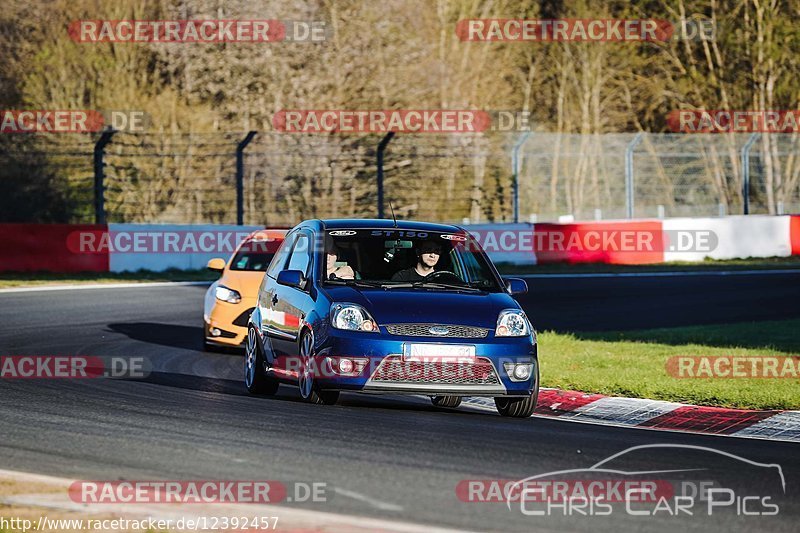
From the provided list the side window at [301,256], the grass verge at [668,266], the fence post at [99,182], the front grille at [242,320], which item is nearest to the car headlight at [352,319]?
the side window at [301,256]

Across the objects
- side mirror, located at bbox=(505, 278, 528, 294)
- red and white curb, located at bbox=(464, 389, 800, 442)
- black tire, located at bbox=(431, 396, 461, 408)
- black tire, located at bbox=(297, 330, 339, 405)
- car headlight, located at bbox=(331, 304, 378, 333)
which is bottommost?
red and white curb, located at bbox=(464, 389, 800, 442)

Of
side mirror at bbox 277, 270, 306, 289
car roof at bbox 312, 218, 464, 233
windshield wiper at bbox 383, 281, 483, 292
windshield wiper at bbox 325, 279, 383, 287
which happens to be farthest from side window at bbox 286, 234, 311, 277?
windshield wiper at bbox 383, 281, 483, 292

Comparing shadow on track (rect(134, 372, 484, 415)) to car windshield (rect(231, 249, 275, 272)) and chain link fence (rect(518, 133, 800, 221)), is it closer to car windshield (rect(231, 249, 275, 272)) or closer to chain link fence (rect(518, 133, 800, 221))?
car windshield (rect(231, 249, 275, 272))

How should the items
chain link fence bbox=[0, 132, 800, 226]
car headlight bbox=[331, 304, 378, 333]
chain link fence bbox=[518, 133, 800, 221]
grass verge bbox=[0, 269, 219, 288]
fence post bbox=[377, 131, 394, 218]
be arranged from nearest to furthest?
1. car headlight bbox=[331, 304, 378, 333]
2. grass verge bbox=[0, 269, 219, 288]
3. fence post bbox=[377, 131, 394, 218]
4. chain link fence bbox=[0, 132, 800, 226]
5. chain link fence bbox=[518, 133, 800, 221]

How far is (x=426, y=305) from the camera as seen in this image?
10102mm

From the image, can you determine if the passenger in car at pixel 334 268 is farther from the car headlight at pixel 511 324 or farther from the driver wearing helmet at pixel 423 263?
the car headlight at pixel 511 324

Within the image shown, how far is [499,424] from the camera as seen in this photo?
9.77 metres

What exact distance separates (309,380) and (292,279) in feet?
2.90

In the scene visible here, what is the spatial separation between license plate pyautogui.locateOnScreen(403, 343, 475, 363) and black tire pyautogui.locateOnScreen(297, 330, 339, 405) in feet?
2.74

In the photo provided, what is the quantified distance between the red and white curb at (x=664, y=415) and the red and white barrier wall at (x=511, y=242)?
53.6ft

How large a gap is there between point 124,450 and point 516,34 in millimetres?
41179

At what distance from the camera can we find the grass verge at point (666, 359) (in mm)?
11502

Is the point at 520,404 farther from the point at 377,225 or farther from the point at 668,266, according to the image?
the point at 668,266

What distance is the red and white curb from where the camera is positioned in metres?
10.0
